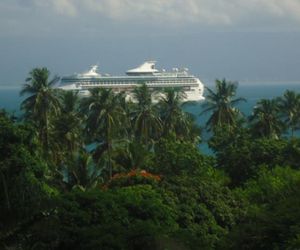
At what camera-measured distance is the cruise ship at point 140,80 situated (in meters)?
139

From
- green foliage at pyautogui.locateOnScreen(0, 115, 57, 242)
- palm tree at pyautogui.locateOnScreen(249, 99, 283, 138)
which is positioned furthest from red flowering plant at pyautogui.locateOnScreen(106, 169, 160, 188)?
palm tree at pyautogui.locateOnScreen(249, 99, 283, 138)

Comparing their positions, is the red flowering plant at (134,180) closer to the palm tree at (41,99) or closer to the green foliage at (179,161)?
the green foliage at (179,161)

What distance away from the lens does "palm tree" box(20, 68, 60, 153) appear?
43969 millimetres

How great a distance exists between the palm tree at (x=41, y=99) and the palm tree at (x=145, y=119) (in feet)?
22.3

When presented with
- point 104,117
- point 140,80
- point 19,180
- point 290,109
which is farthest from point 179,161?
point 140,80

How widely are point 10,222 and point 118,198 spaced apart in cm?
396

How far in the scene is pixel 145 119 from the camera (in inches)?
1911

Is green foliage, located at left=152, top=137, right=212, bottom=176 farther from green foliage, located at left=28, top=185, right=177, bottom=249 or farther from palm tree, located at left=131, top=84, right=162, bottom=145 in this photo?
palm tree, located at left=131, top=84, right=162, bottom=145

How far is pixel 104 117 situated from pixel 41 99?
4623 millimetres

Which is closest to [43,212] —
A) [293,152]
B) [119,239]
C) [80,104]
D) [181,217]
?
[119,239]

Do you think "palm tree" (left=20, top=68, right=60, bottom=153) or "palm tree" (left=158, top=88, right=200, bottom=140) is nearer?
"palm tree" (left=20, top=68, right=60, bottom=153)

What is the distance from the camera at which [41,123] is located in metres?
43.9

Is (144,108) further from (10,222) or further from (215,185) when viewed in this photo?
(10,222)

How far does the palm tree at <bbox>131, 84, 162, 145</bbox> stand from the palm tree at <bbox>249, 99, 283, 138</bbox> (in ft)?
23.1
